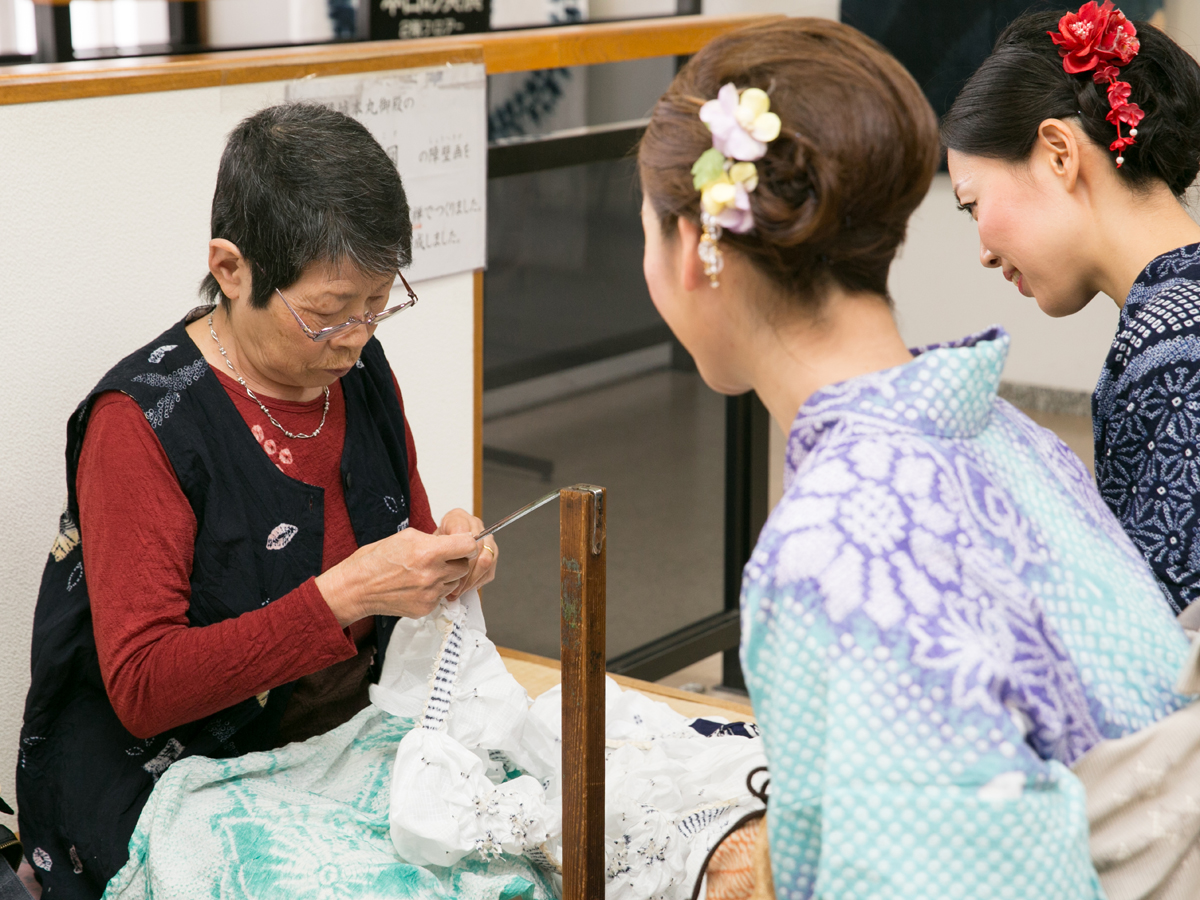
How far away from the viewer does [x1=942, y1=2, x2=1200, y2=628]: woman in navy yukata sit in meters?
1.48

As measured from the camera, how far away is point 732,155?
94 cm

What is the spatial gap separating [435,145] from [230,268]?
893 mm

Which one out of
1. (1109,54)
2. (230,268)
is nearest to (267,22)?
(230,268)

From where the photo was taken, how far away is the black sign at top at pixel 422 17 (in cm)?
262

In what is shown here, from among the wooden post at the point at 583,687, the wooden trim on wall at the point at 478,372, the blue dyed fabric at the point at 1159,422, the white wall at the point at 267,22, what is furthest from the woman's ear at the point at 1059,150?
the white wall at the point at 267,22

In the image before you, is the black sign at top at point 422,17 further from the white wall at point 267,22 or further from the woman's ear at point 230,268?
the woman's ear at point 230,268

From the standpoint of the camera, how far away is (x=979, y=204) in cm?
162

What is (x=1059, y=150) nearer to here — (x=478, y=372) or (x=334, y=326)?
(x=334, y=326)

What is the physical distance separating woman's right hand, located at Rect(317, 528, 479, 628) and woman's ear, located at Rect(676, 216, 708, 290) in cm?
51

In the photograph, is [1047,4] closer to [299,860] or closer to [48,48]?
[48,48]

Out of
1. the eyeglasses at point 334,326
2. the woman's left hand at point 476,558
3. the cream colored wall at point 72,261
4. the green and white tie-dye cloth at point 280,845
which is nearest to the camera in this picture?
the green and white tie-dye cloth at point 280,845

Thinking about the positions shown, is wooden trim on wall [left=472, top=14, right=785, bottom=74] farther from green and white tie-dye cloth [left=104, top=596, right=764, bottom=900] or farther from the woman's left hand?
green and white tie-dye cloth [left=104, top=596, right=764, bottom=900]

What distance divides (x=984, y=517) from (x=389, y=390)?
0.98m

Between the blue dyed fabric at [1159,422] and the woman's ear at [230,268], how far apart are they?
1.02 m
